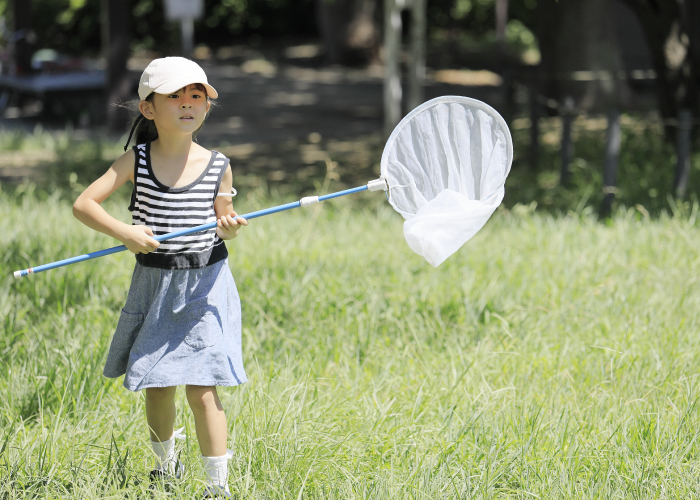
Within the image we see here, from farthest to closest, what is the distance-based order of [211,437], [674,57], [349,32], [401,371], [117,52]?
[349,32] < [117,52] < [674,57] < [401,371] < [211,437]

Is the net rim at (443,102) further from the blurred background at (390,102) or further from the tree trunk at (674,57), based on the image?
the tree trunk at (674,57)

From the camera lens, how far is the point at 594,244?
5.16 meters

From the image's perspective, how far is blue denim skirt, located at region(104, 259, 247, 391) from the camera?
2404 mm

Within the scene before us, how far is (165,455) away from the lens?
258 centimetres

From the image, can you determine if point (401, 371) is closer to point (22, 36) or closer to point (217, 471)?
point (217, 471)

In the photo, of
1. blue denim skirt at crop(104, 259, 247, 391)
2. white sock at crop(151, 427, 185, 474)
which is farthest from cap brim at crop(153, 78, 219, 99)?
white sock at crop(151, 427, 185, 474)

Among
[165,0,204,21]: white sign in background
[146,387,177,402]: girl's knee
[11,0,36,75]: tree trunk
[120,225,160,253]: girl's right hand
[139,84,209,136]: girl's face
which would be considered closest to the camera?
[120,225,160,253]: girl's right hand

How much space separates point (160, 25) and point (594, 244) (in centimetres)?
2494

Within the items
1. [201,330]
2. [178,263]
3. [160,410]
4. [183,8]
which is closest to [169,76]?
[178,263]

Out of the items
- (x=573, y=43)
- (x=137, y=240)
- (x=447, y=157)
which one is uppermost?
(x=573, y=43)

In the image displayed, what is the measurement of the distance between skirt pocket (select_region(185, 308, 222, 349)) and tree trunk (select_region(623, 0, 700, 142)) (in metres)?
6.97

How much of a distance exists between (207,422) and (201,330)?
0.28 meters

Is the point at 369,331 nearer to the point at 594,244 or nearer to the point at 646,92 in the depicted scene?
the point at 594,244

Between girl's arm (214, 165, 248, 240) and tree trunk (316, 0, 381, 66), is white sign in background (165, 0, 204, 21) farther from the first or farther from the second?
tree trunk (316, 0, 381, 66)
